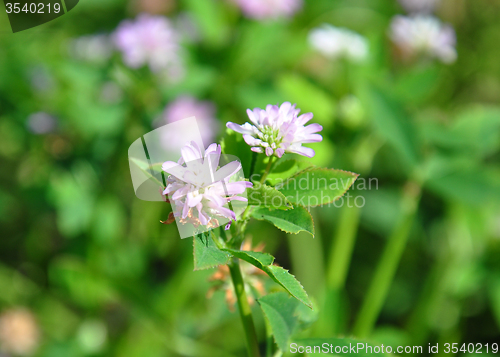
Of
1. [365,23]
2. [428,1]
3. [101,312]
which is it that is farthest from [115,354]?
[428,1]

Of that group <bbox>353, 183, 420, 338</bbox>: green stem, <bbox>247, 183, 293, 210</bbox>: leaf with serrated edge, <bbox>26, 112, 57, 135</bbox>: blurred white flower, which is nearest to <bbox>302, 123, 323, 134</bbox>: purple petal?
<bbox>247, 183, 293, 210</bbox>: leaf with serrated edge

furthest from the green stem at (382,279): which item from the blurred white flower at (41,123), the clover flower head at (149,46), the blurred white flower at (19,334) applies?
the blurred white flower at (41,123)

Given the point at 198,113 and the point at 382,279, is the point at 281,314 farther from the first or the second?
the point at 198,113

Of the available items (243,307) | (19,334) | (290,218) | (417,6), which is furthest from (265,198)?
(417,6)

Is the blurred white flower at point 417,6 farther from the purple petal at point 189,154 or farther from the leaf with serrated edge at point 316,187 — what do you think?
the purple petal at point 189,154

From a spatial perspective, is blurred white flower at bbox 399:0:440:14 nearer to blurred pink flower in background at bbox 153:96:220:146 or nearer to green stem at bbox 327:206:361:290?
blurred pink flower in background at bbox 153:96:220:146
